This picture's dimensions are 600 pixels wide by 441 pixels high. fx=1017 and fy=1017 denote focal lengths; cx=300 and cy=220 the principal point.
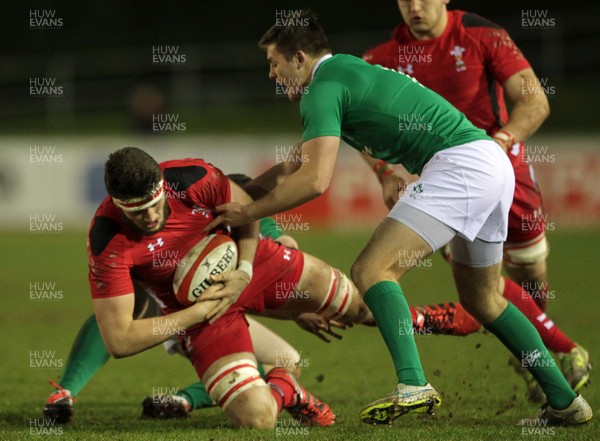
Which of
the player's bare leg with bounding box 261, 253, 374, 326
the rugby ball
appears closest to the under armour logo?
the rugby ball

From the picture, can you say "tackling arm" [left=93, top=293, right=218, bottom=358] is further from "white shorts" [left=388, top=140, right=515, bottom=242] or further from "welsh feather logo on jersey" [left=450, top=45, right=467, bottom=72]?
"welsh feather logo on jersey" [left=450, top=45, right=467, bottom=72]

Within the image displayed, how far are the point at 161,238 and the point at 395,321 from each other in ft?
4.54

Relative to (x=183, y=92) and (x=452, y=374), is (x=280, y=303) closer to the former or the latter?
(x=452, y=374)

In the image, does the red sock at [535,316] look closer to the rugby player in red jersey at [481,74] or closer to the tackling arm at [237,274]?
the rugby player in red jersey at [481,74]

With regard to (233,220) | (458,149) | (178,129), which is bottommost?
(178,129)

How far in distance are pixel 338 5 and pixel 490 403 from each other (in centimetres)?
1681

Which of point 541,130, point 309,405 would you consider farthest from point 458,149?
point 541,130

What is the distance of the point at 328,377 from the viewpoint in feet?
23.2

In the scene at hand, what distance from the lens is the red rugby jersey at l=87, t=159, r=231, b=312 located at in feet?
16.6

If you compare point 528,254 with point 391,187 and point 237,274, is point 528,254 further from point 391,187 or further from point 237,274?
point 237,274

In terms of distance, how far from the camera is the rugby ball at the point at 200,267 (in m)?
5.27

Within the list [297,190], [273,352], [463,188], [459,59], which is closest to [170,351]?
[273,352]

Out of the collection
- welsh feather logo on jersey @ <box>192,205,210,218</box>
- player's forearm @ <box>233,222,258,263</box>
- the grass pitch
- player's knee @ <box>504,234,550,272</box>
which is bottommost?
the grass pitch

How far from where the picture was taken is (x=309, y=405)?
5.39m
